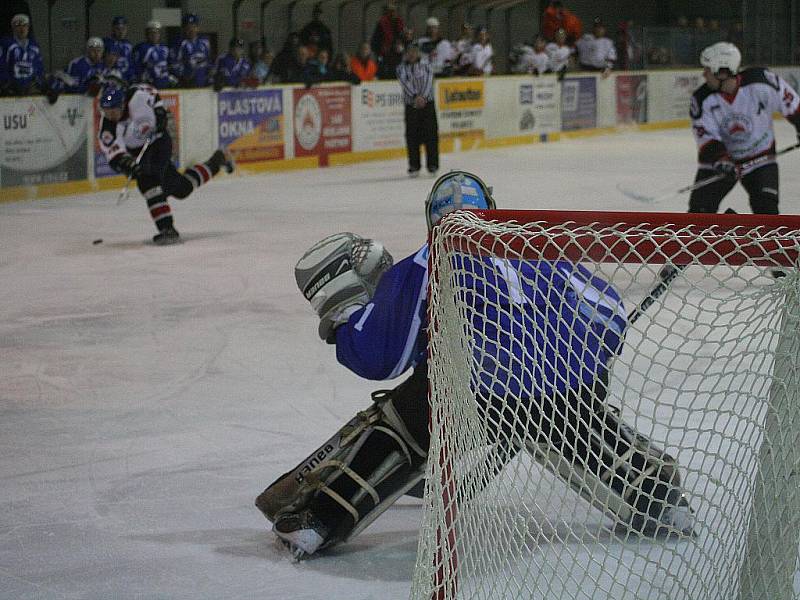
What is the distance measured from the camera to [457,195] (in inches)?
102

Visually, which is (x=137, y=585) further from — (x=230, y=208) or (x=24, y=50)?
(x=24, y=50)

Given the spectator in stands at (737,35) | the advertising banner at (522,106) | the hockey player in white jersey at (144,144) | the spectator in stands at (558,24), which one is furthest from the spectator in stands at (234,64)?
the spectator in stands at (737,35)

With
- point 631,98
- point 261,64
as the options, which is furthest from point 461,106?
point 631,98

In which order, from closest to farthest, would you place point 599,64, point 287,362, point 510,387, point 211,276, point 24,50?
point 510,387
point 287,362
point 211,276
point 24,50
point 599,64

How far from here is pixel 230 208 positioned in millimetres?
9602

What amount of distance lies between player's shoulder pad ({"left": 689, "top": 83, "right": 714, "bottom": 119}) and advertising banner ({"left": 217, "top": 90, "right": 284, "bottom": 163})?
20.8ft

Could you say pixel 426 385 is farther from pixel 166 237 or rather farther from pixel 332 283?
pixel 166 237

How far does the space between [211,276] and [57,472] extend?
3.21 metres

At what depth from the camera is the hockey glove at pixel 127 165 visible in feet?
25.0

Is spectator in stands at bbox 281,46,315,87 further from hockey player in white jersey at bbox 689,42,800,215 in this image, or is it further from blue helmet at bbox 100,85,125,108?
hockey player in white jersey at bbox 689,42,800,215

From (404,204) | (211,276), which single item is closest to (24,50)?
(404,204)

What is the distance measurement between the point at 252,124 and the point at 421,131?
1650 millimetres

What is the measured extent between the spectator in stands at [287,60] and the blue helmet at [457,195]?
11927 mm

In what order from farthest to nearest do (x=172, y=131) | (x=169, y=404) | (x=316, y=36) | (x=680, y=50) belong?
(x=680, y=50) < (x=316, y=36) < (x=172, y=131) < (x=169, y=404)
